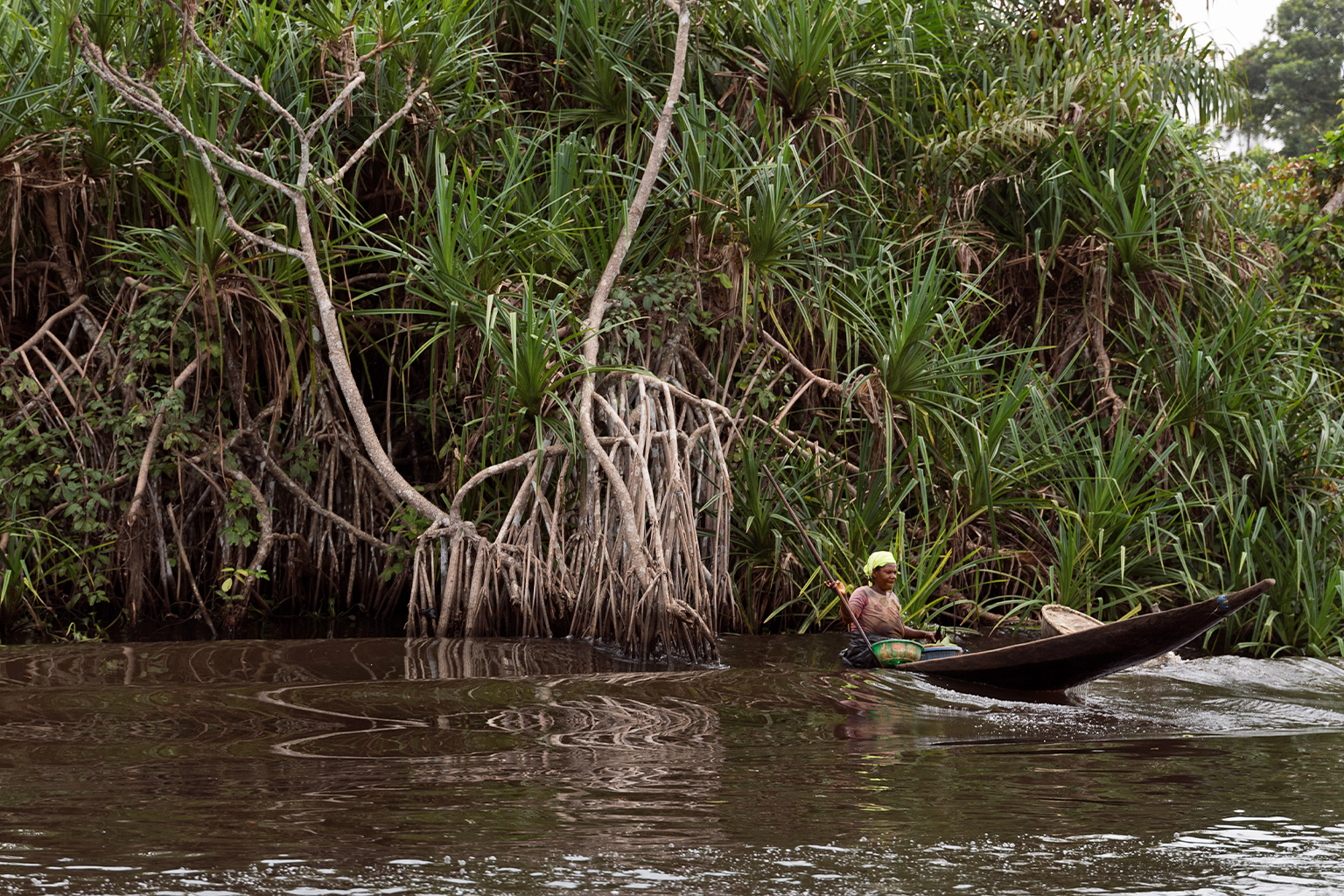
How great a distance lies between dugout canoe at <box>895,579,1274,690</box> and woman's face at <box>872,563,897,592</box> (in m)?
0.53

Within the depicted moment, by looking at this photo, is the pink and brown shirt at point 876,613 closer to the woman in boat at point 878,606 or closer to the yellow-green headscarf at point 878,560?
the woman in boat at point 878,606

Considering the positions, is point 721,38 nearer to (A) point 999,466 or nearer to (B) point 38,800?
(A) point 999,466

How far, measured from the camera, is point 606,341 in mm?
7078

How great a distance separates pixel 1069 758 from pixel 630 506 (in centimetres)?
270

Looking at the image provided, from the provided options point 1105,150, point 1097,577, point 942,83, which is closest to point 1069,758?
point 1097,577

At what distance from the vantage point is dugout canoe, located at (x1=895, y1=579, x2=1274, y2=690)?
493 cm

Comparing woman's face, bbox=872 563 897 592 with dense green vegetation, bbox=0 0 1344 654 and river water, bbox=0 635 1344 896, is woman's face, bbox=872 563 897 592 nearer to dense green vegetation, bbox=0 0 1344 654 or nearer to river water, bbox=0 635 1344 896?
dense green vegetation, bbox=0 0 1344 654

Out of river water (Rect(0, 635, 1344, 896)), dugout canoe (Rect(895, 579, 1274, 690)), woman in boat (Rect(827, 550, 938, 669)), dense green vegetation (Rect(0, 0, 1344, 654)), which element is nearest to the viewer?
river water (Rect(0, 635, 1344, 896))

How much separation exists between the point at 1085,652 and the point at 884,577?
1.08 meters

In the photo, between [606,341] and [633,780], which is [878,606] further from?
[633,780]

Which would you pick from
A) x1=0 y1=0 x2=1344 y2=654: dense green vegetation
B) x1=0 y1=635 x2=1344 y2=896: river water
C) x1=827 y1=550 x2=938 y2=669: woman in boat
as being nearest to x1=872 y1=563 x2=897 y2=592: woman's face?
x1=827 y1=550 x2=938 y2=669: woman in boat

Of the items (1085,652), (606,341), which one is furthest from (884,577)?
(606,341)

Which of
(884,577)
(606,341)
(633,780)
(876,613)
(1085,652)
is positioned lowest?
(633,780)

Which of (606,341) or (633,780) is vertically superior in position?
(606,341)
